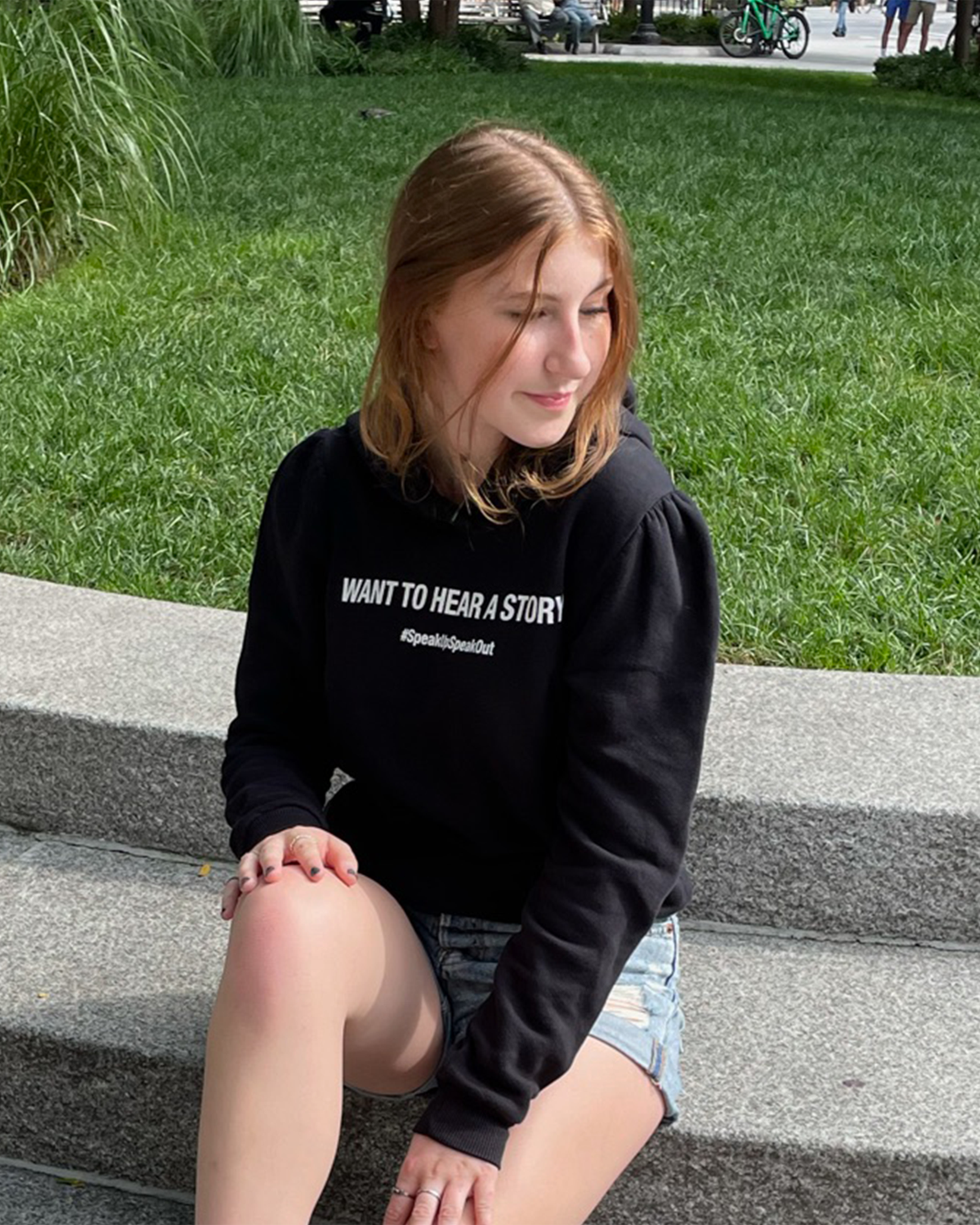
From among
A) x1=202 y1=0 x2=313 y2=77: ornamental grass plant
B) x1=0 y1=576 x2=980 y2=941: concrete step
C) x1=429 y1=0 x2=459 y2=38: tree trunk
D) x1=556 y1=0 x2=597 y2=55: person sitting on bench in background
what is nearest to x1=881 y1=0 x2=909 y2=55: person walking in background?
x1=556 y1=0 x2=597 y2=55: person sitting on bench in background

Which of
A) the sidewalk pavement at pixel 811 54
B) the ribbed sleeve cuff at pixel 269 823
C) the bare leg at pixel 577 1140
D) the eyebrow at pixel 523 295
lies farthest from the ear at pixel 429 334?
the sidewalk pavement at pixel 811 54

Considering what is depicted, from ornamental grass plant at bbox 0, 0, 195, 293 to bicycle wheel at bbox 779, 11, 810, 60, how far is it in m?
22.8

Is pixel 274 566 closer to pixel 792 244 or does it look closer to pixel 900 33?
pixel 792 244

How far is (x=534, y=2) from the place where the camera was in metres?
28.6

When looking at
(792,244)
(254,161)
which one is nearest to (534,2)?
(254,161)


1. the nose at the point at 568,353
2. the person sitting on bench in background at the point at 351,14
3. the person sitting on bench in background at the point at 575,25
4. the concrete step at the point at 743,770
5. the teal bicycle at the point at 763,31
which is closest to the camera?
the nose at the point at 568,353

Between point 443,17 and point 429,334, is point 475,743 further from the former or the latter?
point 443,17

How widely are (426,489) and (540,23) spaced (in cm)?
2689

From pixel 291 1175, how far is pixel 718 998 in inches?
33.3

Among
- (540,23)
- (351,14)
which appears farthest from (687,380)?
(540,23)

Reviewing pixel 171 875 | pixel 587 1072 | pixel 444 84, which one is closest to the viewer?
pixel 587 1072

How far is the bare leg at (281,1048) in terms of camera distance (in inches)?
70.0

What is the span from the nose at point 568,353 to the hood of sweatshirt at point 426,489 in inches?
6.7

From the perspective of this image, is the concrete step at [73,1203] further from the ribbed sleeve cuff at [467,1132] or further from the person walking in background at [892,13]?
the person walking in background at [892,13]
